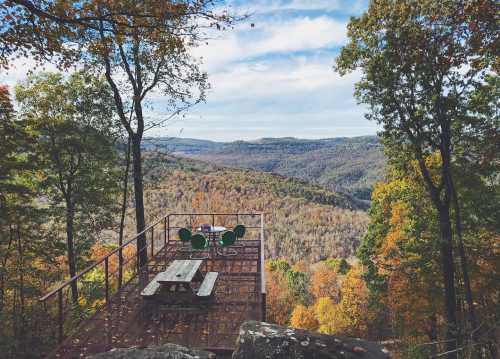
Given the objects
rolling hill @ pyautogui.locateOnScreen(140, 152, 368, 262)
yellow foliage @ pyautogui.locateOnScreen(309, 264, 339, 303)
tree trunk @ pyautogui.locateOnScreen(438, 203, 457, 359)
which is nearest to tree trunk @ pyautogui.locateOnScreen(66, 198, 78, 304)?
tree trunk @ pyautogui.locateOnScreen(438, 203, 457, 359)

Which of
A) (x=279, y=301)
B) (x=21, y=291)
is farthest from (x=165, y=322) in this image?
(x=279, y=301)

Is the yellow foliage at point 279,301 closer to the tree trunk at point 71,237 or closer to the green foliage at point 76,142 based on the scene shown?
the tree trunk at point 71,237

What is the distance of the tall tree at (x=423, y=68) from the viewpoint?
A: 10.2m

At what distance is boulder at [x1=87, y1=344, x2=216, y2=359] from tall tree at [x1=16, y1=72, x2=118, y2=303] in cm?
1129

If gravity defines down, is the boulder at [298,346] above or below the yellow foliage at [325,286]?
above

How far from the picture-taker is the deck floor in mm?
5395

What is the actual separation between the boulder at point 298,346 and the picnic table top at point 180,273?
2.87 m

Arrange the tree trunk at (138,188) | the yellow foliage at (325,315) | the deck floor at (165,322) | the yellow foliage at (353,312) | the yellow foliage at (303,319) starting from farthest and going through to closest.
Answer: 1. the yellow foliage at (303,319)
2. the yellow foliage at (325,315)
3. the yellow foliage at (353,312)
4. the tree trunk at (138,188)
5. the deck floor at (165,322)

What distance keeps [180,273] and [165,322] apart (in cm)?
95

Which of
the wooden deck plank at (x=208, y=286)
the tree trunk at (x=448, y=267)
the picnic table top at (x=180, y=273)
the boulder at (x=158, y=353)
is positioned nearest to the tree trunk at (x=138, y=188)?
the picnic table top at (x=180, y=273)

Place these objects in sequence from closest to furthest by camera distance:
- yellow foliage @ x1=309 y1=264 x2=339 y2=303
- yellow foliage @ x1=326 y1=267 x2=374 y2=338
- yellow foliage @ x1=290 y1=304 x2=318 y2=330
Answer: yellow foliage @ x1=326 y1=267 x2=374 y2=338
yellow foliage @ x1=290 y1=304 x2=318 y2=330
yellow foliage @ x1=309 y1=264 x2=339 y2=303

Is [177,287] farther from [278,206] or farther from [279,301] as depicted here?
[278,206]

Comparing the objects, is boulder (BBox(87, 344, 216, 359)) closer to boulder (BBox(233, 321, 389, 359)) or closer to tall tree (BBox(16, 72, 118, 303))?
boulder (BBox(233, 321, 389, 359))

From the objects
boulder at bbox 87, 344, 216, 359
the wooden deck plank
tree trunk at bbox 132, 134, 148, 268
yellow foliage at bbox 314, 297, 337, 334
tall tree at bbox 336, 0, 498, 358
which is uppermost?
tall tree at bbox 336, 0, 498, 358
